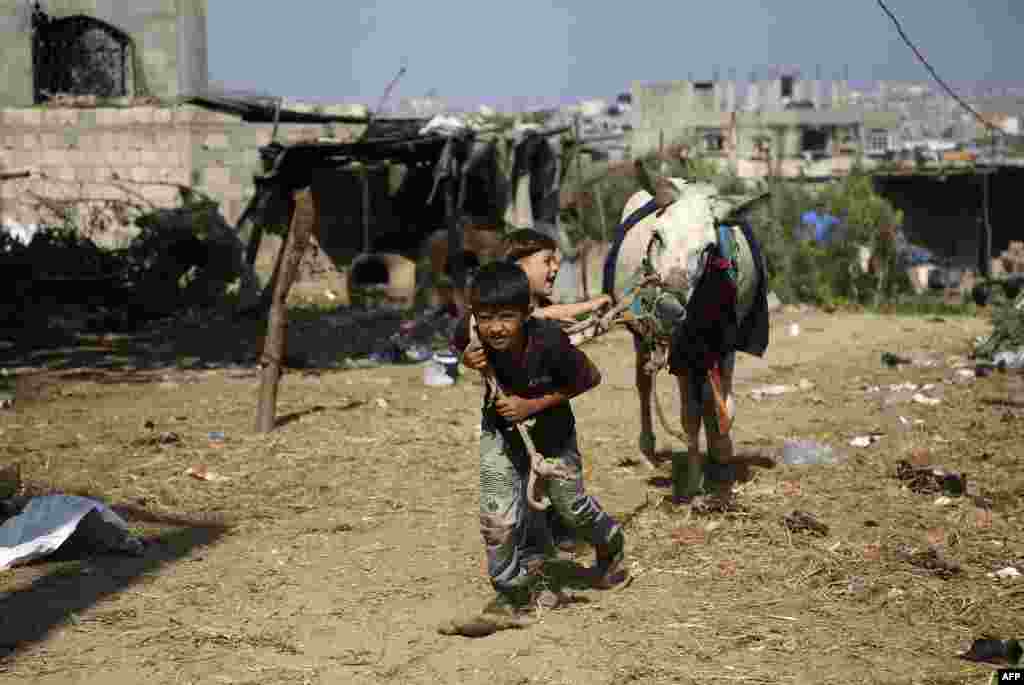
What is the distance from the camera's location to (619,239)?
261 inches

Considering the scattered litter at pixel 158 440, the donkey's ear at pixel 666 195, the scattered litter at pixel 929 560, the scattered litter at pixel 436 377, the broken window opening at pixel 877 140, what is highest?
the broken window opening at pixel 877 140

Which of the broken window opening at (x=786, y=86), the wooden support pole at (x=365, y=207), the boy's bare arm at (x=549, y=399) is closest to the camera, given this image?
the boy's bare arm at (x=549, y=399)

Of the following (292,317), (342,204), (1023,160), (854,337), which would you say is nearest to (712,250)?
(854,337)

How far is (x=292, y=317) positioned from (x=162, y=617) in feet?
35.2

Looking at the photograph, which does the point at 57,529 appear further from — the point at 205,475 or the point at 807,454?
the point at 807,454

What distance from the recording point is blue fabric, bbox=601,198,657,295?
20.9ft

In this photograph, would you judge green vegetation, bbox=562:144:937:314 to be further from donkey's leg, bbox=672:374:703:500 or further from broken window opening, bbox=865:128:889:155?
broken window opening, bbox=865:128:889:155

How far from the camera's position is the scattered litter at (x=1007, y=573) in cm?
476

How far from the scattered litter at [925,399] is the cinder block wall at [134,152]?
A: 9825 mm

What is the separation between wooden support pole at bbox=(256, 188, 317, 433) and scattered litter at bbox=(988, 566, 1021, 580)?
4.79 m

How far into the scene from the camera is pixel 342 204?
17625 millimetres

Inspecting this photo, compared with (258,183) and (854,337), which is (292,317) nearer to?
(258,183)

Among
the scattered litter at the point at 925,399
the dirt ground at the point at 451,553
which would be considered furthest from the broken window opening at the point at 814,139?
the scattered litter at the point at 925,399

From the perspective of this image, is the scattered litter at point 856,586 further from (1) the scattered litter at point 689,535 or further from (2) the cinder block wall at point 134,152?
(2) the cinder block wall at point 134,152
